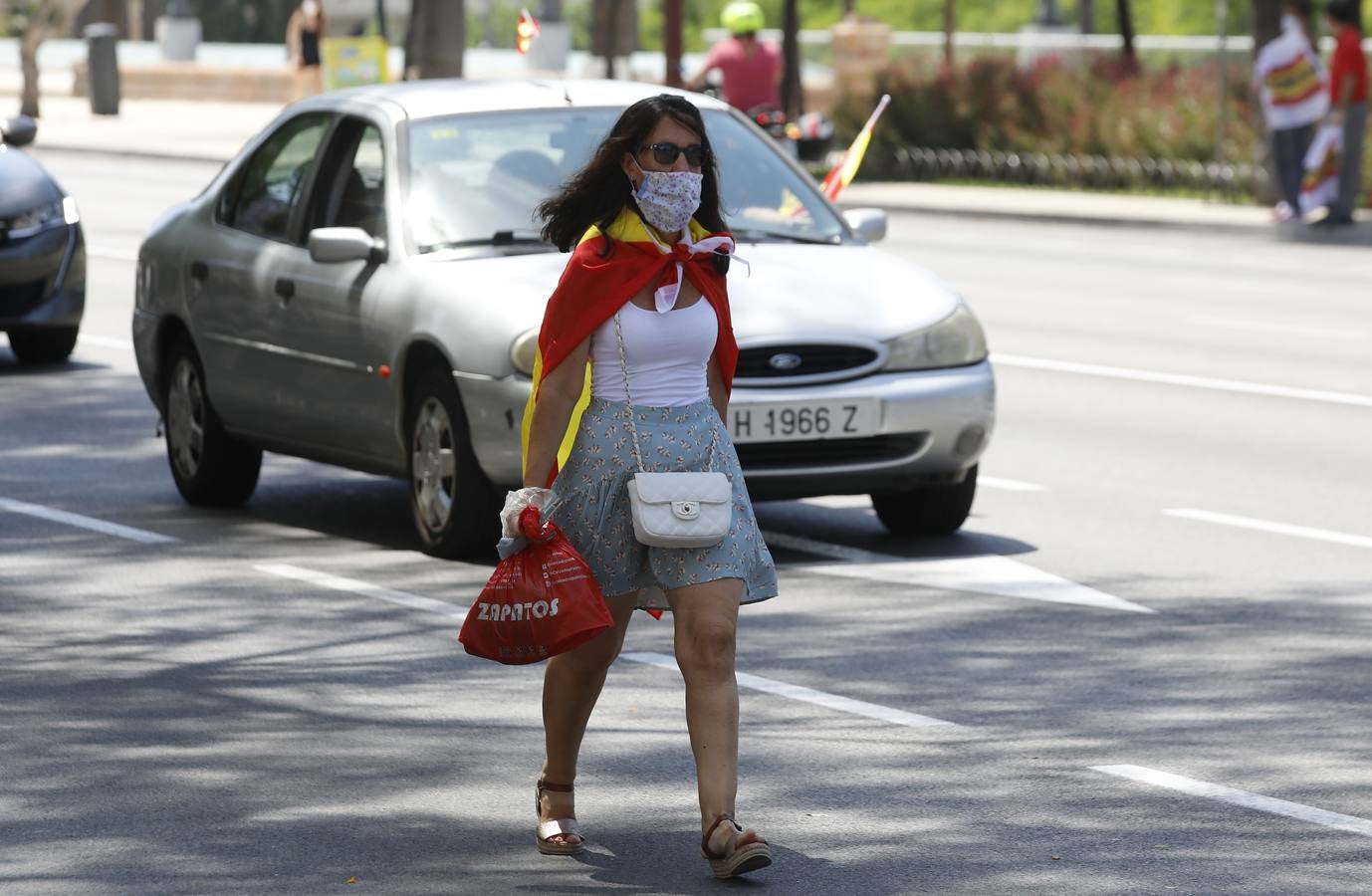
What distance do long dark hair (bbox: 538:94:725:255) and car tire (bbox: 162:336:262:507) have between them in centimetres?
506

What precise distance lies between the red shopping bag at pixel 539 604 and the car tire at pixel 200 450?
5.23m

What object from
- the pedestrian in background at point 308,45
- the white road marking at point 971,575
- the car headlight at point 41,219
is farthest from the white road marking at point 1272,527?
the pedestrian in background at point 308,45

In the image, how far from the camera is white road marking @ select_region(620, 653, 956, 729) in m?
7.25

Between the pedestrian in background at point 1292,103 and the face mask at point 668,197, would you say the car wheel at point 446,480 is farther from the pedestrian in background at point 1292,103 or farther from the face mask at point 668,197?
the pedestrian in background at point 1292,103

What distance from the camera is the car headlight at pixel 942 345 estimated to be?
9.62 meters

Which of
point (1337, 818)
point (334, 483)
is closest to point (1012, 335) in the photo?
point (334, 483)

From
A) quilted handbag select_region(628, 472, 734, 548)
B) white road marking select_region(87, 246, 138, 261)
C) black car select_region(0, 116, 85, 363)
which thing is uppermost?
quilted handbag select_region(628, 472, 734, 548)

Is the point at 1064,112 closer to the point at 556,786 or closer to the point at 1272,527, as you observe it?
the point at 1272,527

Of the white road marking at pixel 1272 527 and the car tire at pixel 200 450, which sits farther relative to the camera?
the car tire at pixel 200 450

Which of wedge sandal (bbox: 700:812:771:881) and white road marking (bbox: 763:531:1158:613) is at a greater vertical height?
wedge sandal (bbox: 700:812:771:881)

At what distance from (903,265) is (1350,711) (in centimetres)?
334

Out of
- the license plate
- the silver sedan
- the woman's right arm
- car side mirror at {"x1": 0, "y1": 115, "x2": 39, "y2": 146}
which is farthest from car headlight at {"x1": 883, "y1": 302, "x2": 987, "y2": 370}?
car side mirror at {"x1": 0, "y1": 115, "x2": 39, "y2": 146}

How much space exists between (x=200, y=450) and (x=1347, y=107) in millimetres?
18078

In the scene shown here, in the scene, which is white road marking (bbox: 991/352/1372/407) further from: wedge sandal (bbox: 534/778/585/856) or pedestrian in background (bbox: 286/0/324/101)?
pedestrian in background (bbox: 286/0/324/101)
